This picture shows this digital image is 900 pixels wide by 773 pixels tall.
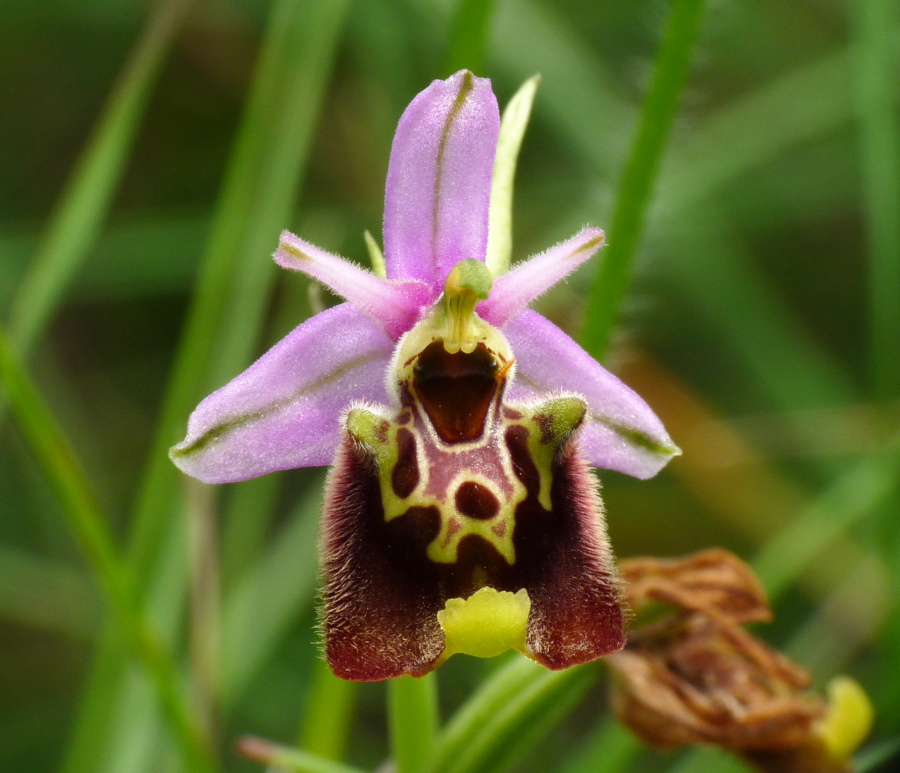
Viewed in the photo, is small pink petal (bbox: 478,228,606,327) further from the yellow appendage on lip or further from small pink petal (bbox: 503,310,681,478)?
the yellow appendage on lip

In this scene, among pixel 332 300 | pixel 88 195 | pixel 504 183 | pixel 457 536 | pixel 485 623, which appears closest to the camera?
pixel 485 623

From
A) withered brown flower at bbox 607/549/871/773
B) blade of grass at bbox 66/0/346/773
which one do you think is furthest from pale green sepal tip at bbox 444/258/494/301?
blade of grass at bbox 66/0/346/773

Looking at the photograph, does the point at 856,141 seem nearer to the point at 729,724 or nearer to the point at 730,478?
the point at 730,478

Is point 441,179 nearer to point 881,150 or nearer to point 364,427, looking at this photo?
point 364,427

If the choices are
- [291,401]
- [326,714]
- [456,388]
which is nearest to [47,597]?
[326,714]

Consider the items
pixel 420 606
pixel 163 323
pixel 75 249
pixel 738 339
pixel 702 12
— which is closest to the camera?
pixel 420 606

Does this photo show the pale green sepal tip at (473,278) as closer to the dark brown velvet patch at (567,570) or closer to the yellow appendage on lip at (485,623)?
the dark brown velvet patch at (567,570)

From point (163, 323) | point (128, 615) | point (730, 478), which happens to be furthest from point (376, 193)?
point (128, 615)
